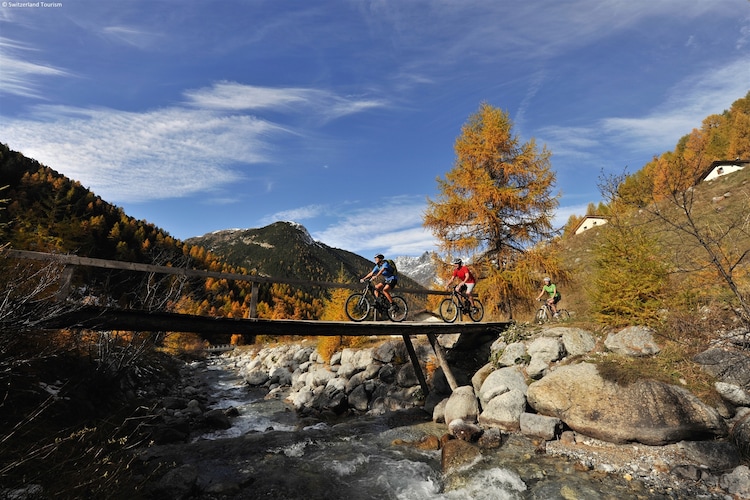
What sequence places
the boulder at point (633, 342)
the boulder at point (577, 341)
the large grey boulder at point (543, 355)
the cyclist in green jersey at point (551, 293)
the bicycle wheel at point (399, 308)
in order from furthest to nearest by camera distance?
the cyclist in green jersey at point (551, 293) < the bicycle wheel at point (399, 308) < the boulder at point (577, 341) < the large grey boulder at point (543, 355) < the boulder at point (633, 342)

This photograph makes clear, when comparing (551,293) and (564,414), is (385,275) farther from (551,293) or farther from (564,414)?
(551,293)

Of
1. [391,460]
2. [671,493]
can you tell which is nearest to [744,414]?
[671,493]

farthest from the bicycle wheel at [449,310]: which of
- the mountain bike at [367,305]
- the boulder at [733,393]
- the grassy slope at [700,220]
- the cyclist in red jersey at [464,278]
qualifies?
the boulder at [733,393]

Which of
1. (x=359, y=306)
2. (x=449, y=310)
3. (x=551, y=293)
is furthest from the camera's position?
(x=551, y=293)

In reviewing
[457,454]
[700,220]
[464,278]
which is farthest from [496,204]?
[700,220]

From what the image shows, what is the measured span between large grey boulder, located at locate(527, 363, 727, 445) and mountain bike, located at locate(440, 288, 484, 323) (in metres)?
5.64

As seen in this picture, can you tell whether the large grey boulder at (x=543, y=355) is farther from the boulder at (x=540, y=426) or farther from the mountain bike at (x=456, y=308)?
the mountain bike at (x=456, y=308)

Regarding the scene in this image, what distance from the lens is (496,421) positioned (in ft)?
36.4

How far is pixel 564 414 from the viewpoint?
9.98 metres

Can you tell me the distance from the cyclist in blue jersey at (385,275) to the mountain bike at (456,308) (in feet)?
12.0

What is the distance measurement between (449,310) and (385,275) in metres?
4.48

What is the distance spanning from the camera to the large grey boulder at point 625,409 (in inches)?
326

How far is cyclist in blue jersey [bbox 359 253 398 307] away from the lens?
13.5 meters

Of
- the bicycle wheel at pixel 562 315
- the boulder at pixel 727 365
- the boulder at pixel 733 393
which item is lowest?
the boulder at pixel 733 393
